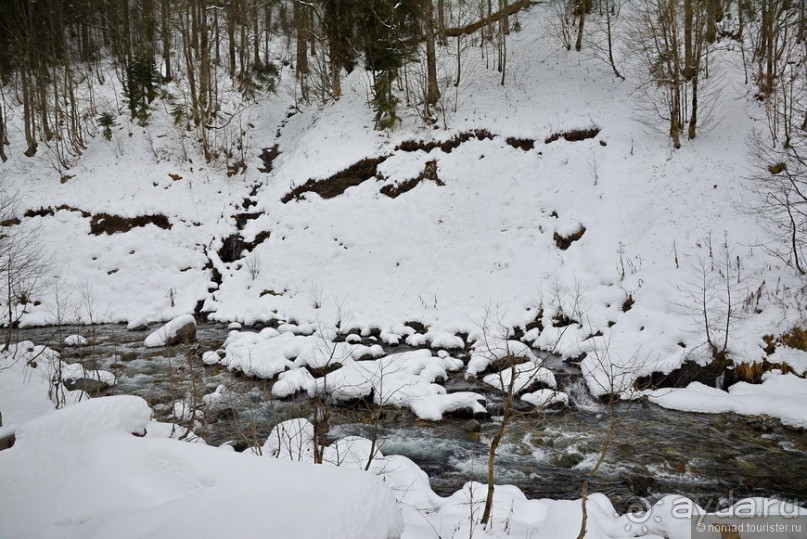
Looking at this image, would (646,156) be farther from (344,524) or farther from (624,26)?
(344,524)

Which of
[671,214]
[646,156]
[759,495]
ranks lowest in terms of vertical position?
[759,495]

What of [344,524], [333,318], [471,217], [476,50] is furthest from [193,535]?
[476,50]

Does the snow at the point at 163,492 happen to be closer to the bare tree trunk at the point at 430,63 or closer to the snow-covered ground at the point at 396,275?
the snow-covered ground at the point at 396,275

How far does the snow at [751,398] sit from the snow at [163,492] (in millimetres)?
7794

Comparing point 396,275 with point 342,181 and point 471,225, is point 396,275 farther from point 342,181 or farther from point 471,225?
point 342,181

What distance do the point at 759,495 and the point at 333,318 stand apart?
1072cm

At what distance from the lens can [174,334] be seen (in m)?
12.3

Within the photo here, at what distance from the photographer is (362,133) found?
19.7 meters

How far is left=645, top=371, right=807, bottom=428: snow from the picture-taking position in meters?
7.16

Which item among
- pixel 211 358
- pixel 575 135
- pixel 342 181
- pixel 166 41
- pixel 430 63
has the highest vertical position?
pixel 166 41

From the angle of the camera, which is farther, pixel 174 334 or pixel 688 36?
pixel 688 36

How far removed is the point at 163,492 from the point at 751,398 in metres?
9.28

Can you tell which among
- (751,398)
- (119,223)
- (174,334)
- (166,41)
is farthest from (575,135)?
(166,41)

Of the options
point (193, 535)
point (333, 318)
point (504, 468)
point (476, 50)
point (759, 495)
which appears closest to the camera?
point (193, 535)
